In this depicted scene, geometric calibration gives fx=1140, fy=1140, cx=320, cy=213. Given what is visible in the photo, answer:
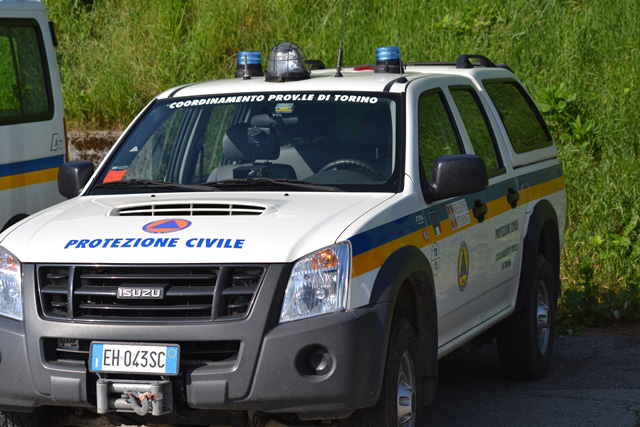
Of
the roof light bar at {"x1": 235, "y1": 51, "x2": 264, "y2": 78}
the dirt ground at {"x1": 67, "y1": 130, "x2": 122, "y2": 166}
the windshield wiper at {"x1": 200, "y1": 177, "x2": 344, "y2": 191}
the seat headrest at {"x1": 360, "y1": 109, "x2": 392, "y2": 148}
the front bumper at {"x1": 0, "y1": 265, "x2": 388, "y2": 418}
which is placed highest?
the roof light bar at {"x1": 235, "y1": 51, "x2": 264, "y2": 78}

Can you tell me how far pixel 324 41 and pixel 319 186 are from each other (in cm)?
864

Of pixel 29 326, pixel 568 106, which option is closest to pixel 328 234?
pixel 29 326

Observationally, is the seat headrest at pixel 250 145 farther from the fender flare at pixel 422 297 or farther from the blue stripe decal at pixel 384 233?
the fender flare at pixel 422 297

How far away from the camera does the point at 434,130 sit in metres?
5.87

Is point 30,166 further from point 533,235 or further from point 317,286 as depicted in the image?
point 317,286

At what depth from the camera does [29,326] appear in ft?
14.5

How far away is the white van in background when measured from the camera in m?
9.02

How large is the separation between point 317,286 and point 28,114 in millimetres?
5820

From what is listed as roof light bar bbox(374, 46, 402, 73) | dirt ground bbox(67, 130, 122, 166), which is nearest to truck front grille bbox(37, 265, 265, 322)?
roof light bar bbox(374, 46, 402, 73)

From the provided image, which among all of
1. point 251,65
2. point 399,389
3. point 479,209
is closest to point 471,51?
point 251,65

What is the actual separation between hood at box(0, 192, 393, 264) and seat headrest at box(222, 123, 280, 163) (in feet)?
1.60

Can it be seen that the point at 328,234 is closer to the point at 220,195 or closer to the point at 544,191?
the point at 220,195

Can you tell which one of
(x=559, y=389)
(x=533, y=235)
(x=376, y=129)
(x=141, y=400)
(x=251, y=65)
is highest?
(x=251, y=65)

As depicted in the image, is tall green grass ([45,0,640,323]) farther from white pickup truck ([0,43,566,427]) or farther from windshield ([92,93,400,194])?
windshield ([92,93,400,194])
